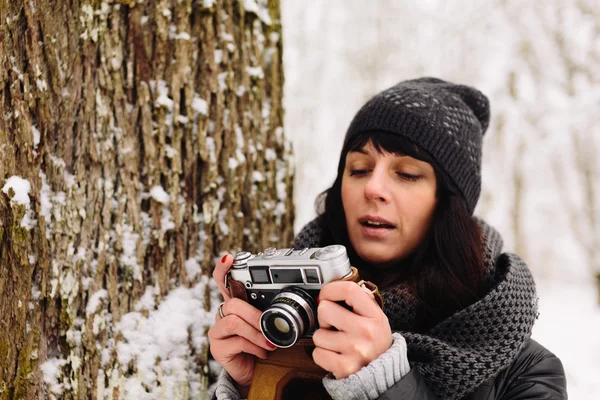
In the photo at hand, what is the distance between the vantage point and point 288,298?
102cm

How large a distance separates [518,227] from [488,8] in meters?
3.38

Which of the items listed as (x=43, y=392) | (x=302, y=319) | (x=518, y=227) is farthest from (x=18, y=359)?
(x=518, y=227)

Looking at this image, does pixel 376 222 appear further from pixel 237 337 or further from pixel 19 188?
pixel 19 188

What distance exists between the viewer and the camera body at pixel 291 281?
39.2 inches

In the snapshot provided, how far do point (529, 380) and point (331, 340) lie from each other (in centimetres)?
61

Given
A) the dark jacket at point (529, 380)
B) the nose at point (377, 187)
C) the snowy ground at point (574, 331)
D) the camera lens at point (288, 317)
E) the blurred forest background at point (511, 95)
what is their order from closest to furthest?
the camera lens at point (288, 317) → the dark jacket at point (529, 380) → the nose at point (377, 187) → the snowy ground at point (574, 331) → the blurred forest background at point (511, 95)

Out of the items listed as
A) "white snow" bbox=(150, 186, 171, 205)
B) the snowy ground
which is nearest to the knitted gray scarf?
"white snow" bbox=(150, 186, 171, 205)

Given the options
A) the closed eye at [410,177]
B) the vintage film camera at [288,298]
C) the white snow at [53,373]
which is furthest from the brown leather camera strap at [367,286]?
the white snow at [53,373]

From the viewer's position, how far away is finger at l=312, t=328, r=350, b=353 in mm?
984

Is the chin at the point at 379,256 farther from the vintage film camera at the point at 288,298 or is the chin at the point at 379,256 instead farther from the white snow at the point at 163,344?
the white snow at the point at 163,344

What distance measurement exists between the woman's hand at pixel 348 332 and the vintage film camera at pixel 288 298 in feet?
0.14

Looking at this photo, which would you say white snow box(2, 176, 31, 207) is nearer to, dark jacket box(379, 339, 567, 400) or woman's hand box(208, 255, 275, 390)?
woman's hand box(208, 255, 275, 390)

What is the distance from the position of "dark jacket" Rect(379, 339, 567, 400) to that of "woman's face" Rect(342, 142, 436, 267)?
412mm

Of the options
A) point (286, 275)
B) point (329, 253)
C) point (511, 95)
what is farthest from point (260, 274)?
point (511, 95)
